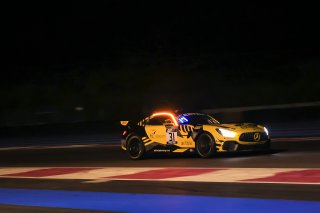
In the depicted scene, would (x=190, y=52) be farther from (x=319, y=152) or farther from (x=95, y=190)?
(x=95, y=190)

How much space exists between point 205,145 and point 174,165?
4.34 ft

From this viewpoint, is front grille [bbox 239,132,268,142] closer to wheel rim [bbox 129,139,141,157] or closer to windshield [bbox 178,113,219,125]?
windshield [bbox 178,113,219,125]

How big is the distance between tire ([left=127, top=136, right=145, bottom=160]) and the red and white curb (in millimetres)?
2018

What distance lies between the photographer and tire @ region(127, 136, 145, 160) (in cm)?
1758

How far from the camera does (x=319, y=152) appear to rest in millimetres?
16031

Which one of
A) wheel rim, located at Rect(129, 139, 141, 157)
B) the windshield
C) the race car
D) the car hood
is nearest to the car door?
the race car

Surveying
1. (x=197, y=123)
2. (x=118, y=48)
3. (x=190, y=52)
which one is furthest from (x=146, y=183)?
(x=118, y=48)

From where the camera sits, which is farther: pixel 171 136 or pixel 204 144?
pixel 171 136

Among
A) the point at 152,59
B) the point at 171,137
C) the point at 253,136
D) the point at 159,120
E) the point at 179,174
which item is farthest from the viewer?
the point at 152,59

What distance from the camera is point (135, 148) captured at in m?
17.7

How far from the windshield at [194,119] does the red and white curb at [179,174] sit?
233 cm

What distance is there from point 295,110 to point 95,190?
1692 centimetres

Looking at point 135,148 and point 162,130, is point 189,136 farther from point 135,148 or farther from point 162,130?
point 135,148

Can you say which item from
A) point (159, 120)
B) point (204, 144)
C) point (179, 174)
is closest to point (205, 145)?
point (204, 144)
